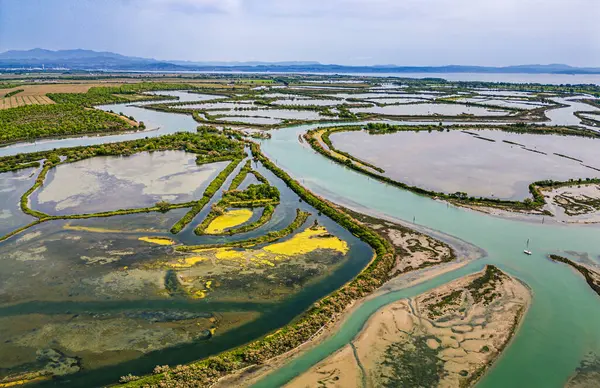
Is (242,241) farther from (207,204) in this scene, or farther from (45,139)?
(45,139)

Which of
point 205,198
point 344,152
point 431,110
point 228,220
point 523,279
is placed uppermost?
point 431,110

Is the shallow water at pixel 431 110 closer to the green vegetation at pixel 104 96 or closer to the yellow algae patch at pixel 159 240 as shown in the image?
the green vegetation at pixel 104 96

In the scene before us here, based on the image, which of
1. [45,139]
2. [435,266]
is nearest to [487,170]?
[435,266]

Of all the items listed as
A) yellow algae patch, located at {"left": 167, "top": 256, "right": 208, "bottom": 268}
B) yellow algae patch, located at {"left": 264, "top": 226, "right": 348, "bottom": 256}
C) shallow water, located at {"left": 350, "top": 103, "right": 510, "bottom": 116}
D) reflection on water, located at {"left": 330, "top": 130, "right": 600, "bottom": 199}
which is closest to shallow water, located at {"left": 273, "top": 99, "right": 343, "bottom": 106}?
shallow water, located at {"left": 350, "top": 103, "right": 510, "bottom": 116}

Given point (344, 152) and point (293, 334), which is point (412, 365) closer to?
point (293, 334)

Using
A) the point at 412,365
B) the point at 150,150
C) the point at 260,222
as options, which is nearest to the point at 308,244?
the point at 260,222

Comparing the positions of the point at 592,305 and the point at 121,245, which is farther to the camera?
the point at 121,245
